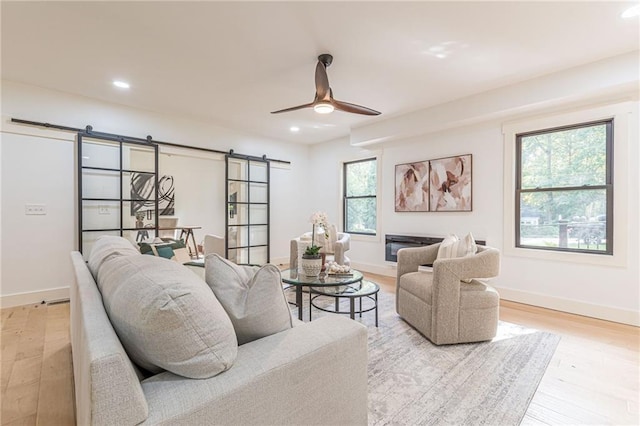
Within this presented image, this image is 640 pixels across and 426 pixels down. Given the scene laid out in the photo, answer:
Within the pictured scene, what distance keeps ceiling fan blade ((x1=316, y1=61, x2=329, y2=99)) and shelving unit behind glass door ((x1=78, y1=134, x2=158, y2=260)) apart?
9.32 ft

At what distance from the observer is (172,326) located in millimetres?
826

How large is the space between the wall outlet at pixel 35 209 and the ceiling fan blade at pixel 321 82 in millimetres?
3529

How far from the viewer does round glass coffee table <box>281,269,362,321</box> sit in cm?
265

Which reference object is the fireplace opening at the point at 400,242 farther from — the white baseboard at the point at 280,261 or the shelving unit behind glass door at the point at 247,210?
the shelving unit behind glass door at the point at 247,210

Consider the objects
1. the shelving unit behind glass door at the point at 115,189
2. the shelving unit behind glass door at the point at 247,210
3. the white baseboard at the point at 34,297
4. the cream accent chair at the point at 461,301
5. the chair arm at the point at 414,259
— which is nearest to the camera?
the cream accent chair at the point at 461,301

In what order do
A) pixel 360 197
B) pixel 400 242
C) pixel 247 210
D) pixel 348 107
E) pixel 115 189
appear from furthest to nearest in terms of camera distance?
pixel 360 197 → pixel 247 210 → pixel 400 242 → pixel 115 189 → pixel 348 107

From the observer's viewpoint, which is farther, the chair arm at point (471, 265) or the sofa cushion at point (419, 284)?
the sofa cushion at point (419, 284)

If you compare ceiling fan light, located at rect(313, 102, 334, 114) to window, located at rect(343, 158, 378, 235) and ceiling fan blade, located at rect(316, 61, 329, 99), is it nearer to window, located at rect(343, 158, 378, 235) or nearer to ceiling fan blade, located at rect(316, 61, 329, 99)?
ceiling fan blade, located at rect(316, 61, 329, 99)

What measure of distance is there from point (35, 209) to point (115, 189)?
0.83 m

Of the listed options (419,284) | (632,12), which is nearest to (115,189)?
(419,284)

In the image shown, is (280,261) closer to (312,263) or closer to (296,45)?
(312,263)

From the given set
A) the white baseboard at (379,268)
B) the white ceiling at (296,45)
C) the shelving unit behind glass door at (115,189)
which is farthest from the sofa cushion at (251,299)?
the white baseboard at (379,268)

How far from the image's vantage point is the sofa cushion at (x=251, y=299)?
3.67 ft

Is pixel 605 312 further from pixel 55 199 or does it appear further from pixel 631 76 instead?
pixel 55 199
